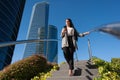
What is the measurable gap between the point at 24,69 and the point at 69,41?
318 centimetres

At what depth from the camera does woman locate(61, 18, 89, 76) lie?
7.47m

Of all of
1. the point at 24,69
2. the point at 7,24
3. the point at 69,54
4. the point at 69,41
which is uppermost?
the point at 7,24

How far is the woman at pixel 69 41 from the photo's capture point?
294 inches

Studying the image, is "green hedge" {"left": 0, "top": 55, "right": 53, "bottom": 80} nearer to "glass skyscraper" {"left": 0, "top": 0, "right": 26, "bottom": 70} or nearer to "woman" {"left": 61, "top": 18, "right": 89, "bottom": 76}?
"woman" {"left": 61, "top": 18, "right": 89, "bottom": 76}

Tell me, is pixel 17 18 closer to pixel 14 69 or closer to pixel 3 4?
pixel 3 4

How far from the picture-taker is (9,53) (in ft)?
229

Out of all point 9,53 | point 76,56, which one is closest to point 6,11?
point 9,53

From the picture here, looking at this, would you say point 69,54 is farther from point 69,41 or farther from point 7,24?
point 7,24

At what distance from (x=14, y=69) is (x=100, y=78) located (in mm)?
4119

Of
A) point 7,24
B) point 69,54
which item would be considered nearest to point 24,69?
point 69,54

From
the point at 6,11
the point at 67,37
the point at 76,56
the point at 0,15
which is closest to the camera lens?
the point at 67,37

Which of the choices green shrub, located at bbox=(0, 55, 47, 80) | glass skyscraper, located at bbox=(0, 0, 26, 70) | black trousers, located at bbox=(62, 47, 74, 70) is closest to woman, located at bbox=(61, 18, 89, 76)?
black trousers, located at bbox=(62, 47, 74, 70)

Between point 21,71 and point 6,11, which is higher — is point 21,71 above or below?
below

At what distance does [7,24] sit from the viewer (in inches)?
2756
